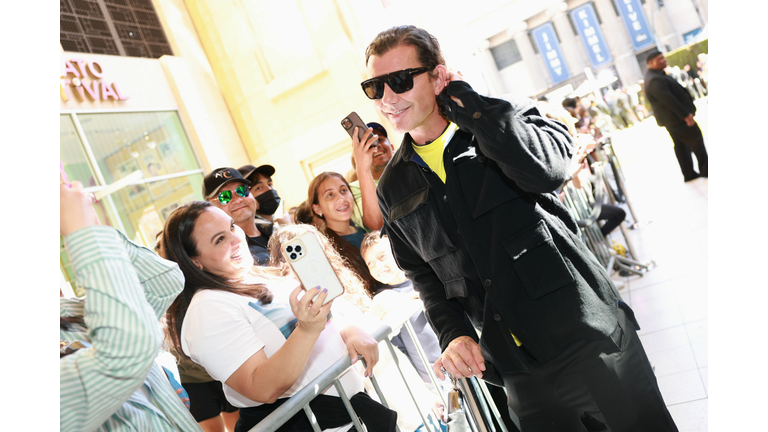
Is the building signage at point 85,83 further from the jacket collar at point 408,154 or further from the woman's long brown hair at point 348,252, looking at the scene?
the jacket collar at point 408,154

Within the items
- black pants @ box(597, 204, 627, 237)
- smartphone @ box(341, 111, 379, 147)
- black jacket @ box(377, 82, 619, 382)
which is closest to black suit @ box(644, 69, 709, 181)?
black pants @ box(597, 204, 627, 237)

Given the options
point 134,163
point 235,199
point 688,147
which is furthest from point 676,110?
point 134,163

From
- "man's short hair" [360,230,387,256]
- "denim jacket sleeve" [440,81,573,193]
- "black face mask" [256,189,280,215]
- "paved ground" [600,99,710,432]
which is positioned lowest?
"paved ground" [600,99,710,432]

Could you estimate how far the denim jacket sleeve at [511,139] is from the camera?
65.9 inches

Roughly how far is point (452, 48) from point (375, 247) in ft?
32.6

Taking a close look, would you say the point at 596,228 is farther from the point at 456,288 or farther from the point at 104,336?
the point at 104,336

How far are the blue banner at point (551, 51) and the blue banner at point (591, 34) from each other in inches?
53.4

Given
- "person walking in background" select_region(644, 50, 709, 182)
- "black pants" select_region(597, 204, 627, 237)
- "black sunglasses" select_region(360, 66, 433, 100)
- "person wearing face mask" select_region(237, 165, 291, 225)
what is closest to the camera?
"black sunglasses" select_region(360, 66, 433, 100)

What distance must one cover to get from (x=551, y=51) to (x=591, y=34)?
2.28 meters

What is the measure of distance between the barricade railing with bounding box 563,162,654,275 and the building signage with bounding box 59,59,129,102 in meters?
7.78

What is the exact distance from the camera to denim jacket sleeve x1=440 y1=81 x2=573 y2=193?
1.67m

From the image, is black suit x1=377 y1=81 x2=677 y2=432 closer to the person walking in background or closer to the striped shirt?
the striped shirt

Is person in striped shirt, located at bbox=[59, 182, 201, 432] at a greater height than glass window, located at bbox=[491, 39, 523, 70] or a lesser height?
lesser

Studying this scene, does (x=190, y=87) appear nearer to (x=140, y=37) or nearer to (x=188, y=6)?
(x=140, y=37)
